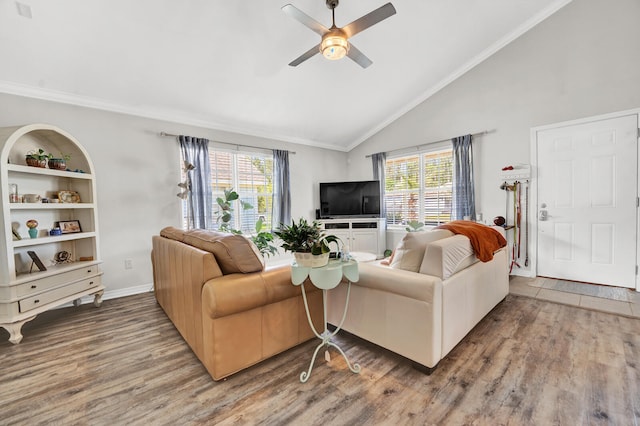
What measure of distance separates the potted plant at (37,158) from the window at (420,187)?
16.1 feet

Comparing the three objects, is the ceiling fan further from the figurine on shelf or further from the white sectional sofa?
the figurine on shelf

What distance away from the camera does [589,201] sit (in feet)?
10.9

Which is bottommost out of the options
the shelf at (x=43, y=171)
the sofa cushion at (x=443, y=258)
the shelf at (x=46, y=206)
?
the sofa cushion at (x=443, y=258)

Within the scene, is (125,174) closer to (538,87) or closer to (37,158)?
(37,158)

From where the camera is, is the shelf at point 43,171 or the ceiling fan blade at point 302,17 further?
the shelf at point 43,171

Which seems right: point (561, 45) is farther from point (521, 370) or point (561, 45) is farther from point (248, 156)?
point (248, 156)

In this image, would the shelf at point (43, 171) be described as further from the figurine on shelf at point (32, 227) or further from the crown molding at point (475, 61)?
the crown molding at point (475, 61)

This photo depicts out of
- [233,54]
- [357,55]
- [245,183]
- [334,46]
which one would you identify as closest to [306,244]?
[334,46]

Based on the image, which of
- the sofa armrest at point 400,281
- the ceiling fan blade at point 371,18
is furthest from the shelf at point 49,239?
the ceiling fan blade at point 371,18

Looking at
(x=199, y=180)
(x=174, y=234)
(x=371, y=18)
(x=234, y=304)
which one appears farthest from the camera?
(x=199, y=180)

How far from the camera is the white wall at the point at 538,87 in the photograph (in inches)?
121

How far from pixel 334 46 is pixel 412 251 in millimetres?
1808

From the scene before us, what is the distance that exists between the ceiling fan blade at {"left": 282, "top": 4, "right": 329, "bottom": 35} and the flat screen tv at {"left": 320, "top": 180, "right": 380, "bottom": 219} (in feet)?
10.7

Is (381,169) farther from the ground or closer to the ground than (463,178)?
farther from the ground
